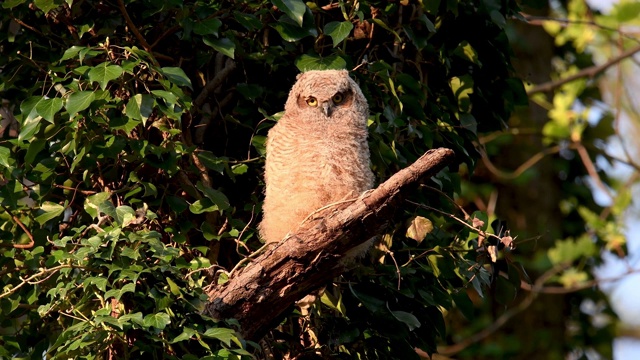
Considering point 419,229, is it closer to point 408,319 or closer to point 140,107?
point 408,319

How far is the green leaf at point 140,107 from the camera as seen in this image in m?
2.51

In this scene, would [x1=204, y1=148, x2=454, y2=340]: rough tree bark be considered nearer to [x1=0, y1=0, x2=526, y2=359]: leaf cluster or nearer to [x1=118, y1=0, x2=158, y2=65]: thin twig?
[x1=0, y1=0, x2=526, y2=359]: leaf cluster

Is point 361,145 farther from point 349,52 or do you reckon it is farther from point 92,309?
point 92,309

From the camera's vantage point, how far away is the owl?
8.54 ft

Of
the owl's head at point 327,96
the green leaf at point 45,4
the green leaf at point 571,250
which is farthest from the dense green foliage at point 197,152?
the green leaf at point 571,250

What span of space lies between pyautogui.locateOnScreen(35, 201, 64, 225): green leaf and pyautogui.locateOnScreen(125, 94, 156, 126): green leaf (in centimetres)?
47

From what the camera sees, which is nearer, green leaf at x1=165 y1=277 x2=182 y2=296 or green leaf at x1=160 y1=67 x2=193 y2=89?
A: green leaf at x1=165 y1=277 x2=182 y2=296

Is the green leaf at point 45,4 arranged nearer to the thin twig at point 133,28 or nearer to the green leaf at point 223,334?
the thin twig at point 133,28

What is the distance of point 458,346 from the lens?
548 cm

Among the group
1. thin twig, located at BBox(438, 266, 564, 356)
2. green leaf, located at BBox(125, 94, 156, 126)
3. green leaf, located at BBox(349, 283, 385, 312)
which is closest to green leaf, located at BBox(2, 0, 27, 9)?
green leaf, located at BBox(125, 94, 156, 126)

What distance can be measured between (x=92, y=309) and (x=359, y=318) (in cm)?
81

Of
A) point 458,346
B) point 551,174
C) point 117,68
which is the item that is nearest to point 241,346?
point 117,68

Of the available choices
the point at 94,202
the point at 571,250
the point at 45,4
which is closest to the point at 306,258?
the point at 94,202

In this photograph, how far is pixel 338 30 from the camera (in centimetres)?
280
